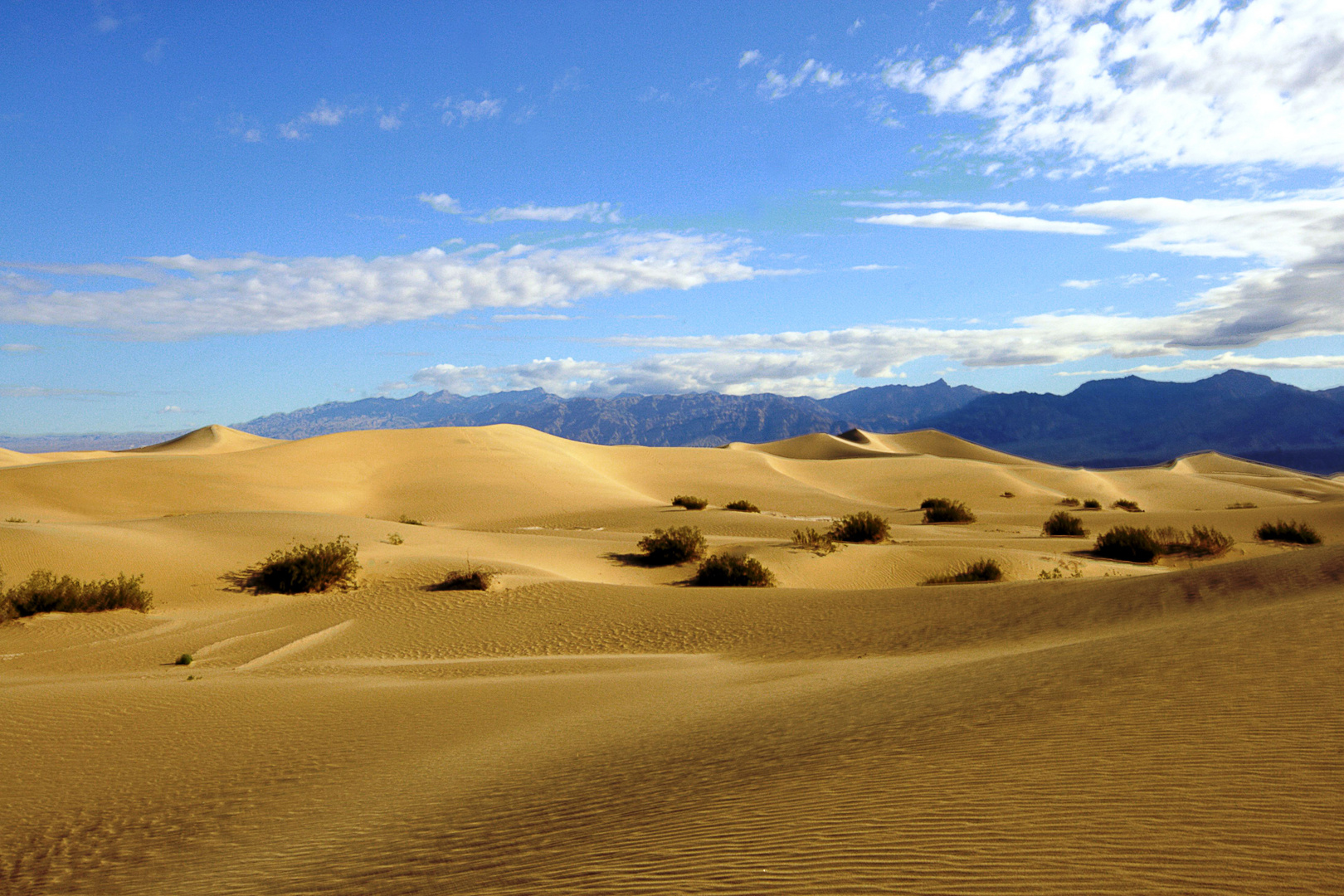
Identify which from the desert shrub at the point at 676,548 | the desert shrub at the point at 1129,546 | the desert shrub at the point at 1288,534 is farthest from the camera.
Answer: the desert shrub at the point at 1288,534

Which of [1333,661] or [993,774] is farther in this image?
[1333,661]

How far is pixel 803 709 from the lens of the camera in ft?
21.8

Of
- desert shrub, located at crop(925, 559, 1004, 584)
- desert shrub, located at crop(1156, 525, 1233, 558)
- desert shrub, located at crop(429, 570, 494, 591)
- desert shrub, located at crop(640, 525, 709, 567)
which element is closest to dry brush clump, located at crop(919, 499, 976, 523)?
desert shrub, located at crop(1156, 525, 1233, 558)

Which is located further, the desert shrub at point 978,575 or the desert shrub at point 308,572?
the desert shrub at point 978,575

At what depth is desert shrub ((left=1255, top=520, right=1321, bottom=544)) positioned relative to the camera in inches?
859

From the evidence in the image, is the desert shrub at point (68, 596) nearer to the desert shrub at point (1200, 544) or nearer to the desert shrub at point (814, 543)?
the desert shrub at point (814, 543)

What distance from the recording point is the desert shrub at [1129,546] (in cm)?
1936

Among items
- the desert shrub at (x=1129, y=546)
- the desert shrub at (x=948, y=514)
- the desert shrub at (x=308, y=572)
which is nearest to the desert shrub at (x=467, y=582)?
the desert shrub at (x=308, y=572)

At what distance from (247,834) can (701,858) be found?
313cm

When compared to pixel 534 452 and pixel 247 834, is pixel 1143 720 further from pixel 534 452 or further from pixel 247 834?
pixel 534 452

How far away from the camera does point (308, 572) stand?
1473cm

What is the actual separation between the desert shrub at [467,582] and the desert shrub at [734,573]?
4.36m

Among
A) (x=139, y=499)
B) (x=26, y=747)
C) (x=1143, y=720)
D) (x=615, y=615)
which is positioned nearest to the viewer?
(x=1143, y=720)

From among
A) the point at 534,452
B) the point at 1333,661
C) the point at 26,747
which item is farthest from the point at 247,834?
the point at 534,452
